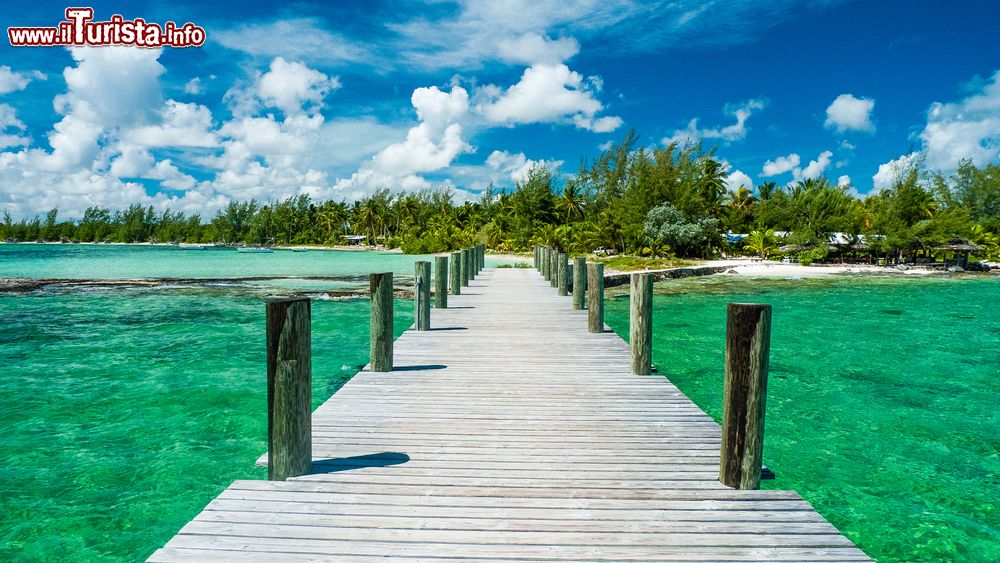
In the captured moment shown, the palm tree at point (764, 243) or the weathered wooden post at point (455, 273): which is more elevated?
the palm tree at point (764, 243)

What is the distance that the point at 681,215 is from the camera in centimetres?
4691

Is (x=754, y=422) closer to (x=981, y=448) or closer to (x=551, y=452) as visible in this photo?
(x=551, y=452)

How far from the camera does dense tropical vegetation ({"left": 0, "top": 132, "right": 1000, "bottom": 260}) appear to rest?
152 feet

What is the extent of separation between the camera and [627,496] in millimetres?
3686

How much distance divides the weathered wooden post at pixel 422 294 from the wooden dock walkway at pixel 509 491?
10.5 ft

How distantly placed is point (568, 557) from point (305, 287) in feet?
88.2

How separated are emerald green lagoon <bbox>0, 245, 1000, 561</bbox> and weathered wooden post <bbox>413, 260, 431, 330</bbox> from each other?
211 cm

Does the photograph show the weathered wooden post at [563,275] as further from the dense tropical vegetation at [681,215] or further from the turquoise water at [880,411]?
the dense tropical vegetation at [681,215]

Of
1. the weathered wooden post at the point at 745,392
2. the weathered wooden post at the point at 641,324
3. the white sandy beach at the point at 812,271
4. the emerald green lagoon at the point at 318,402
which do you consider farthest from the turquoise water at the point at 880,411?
the white sandy beach at the point at 812,271

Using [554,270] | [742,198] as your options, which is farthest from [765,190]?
[554,270]

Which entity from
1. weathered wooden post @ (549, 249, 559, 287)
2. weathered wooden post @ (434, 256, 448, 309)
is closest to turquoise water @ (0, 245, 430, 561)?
weathered wooden post @ (434, 256, 448, 309)

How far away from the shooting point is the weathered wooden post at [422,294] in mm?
9523

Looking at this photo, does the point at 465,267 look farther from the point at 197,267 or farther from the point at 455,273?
the point at 197,267

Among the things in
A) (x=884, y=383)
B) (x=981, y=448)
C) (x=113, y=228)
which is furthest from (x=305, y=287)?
(x=113, y=228)
